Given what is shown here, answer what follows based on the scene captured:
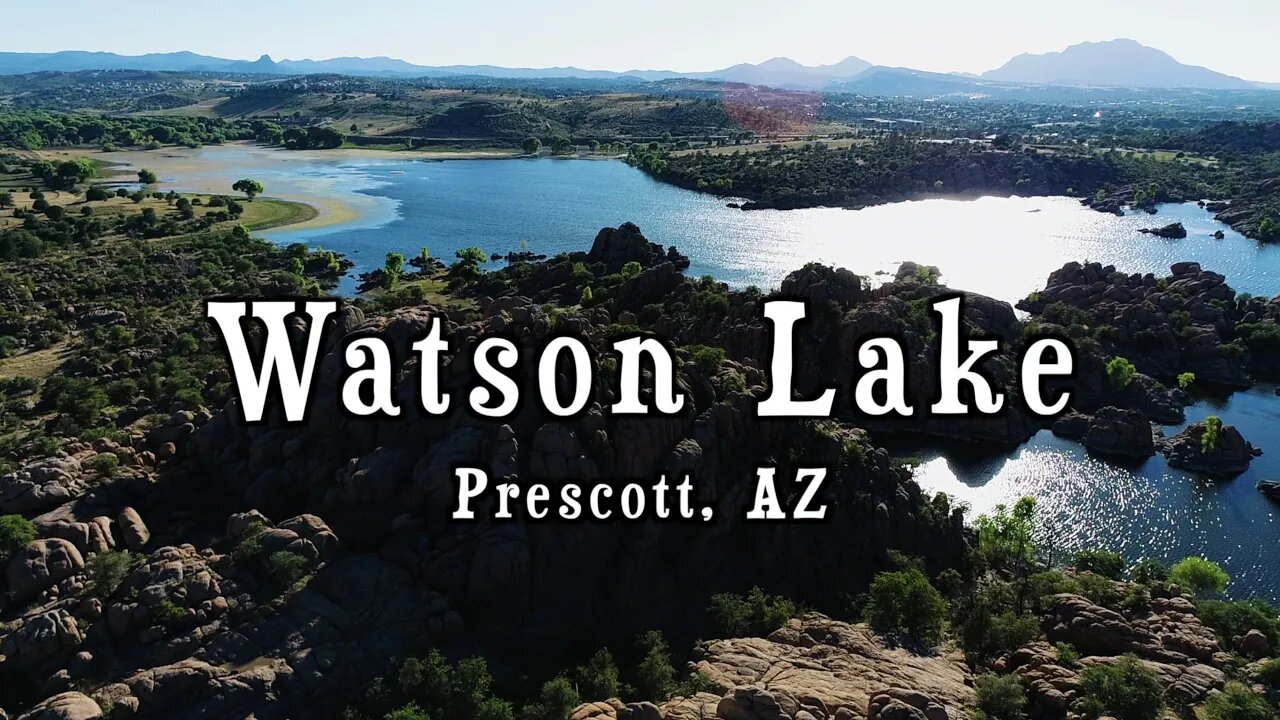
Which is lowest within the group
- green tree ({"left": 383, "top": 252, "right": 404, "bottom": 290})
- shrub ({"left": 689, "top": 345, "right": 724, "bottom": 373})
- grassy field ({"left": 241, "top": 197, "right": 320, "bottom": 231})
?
green tree ({"left": 383, "top": 252, "right": 404, "bottom": 290})

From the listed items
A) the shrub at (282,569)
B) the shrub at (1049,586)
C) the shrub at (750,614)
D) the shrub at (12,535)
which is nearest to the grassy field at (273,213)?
the shrub at (12,535)

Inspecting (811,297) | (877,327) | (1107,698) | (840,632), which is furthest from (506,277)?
(1107,698)

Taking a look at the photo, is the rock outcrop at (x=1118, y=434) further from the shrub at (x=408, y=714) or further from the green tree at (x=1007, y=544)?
the shrub at (x=408, y=714)

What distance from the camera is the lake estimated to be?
66.5 m

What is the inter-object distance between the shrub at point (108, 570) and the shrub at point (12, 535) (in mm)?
2960

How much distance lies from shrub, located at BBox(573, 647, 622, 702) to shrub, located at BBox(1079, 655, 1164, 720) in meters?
21.4

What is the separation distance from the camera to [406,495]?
44.7 m

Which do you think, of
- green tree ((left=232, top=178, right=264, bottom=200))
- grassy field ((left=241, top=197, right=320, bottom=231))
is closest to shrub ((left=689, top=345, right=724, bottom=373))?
grassy field ((left=241, top=197, right=320, bottom=231))

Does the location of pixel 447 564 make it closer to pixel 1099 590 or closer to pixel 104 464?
pixel 104 464

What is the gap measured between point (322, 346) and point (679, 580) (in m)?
29.4

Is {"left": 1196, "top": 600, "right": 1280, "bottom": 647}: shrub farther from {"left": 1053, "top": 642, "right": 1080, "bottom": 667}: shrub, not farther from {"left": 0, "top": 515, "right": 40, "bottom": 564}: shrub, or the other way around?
{"left": 0, "top": 515, "right": 40, "bottom": 564}: shrub

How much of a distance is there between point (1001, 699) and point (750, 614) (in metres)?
13.6

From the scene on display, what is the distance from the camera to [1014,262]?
153750mm

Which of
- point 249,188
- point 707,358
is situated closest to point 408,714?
point 707,358
